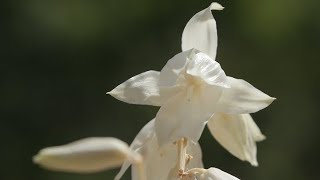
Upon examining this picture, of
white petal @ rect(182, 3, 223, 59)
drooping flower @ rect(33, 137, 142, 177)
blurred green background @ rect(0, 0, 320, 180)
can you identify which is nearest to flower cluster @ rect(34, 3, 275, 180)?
white petal @ rect(182, 3, 223, 59)

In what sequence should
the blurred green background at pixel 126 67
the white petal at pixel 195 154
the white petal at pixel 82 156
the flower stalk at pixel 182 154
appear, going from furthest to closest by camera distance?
the blurred green background at pixel 126 67
the white petal at pixel 195 154
the flower stalk at pixel 182 154
the white petal at pixel 82 156

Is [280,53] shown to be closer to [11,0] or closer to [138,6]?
[138,6]

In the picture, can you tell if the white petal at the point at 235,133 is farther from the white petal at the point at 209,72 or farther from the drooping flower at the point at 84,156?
the drooping flower at the point at 84,156

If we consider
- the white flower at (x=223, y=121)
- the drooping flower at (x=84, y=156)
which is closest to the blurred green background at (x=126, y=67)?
the white flower at (x=223, y=121)

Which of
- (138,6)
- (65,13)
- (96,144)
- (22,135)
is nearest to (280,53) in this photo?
(138,6)

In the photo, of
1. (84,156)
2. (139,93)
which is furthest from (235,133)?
(84,156)

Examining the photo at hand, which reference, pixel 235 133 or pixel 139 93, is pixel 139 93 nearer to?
pixel 139 93
